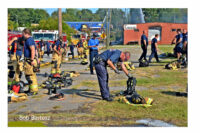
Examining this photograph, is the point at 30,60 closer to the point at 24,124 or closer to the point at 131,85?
the point at 24,124

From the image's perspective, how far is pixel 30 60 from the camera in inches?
338

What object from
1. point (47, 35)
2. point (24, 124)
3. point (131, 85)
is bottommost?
point (24, 124)

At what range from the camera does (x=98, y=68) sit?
25.6 feet

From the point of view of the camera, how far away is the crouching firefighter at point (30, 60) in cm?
841

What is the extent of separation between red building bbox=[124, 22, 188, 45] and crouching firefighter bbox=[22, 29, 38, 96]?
121 feet

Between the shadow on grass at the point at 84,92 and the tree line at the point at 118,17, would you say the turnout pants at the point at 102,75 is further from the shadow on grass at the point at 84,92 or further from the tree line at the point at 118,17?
the tree line at the point at 118,17

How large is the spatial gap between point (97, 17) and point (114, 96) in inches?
1563

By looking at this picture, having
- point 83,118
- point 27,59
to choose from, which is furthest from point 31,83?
point 83,118

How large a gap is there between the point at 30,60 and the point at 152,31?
38.5 metres

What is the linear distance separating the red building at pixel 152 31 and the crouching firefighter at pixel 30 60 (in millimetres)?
36888

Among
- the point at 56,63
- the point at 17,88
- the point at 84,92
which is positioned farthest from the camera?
the point at 56,63

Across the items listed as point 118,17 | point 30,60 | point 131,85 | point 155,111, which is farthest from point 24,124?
point 118,17

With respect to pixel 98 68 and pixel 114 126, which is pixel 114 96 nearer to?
pixel 98 68

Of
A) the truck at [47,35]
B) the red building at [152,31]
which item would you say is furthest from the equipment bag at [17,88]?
the red building at [152,31]
